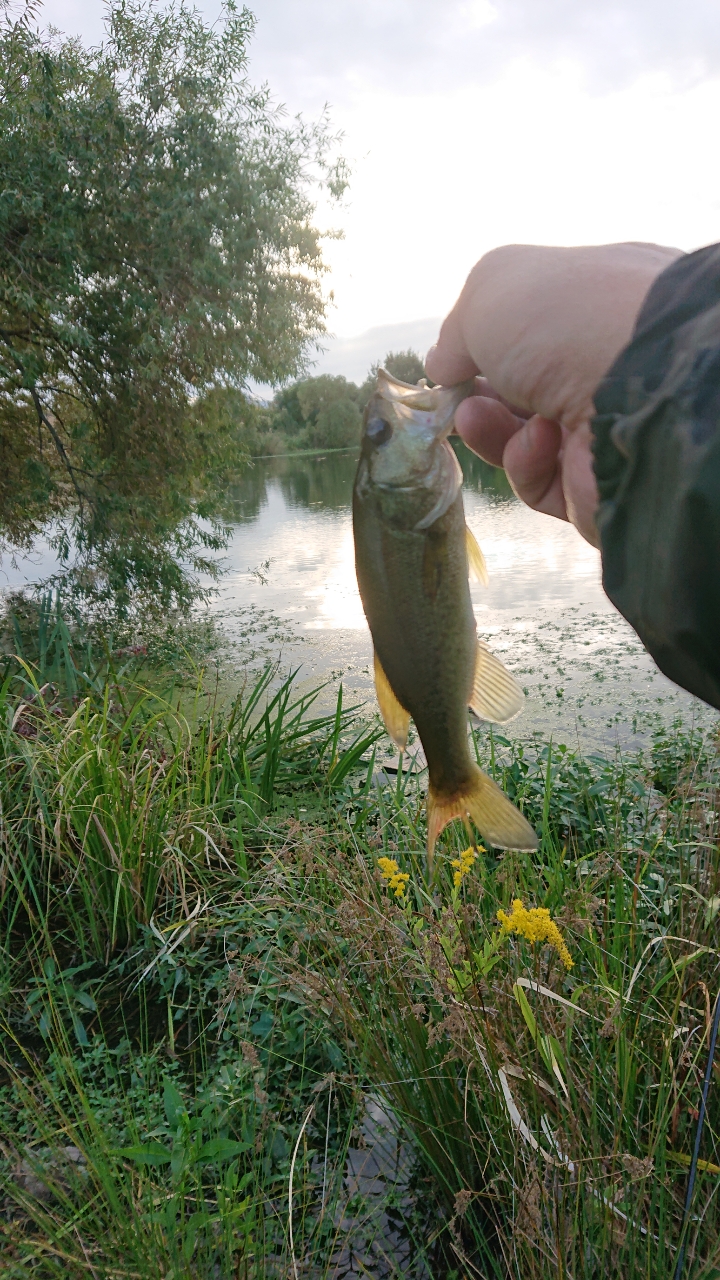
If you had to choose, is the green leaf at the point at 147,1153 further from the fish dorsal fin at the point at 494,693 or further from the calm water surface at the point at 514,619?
the calm water surface at the point at 514,619

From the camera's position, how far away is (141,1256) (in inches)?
73.2

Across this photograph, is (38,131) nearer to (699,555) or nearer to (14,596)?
(14,596)

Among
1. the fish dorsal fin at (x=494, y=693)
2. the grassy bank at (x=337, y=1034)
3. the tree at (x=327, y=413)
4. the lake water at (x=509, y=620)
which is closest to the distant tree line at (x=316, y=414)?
the tree at (x=327, y=413)

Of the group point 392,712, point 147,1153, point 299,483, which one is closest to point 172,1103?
point 147,1153

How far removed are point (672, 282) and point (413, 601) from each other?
0.74 m

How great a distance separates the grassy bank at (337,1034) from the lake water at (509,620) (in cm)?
208

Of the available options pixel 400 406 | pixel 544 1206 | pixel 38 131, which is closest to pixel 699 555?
pixel 400 406

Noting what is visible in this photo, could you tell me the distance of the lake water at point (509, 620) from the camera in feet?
21.6

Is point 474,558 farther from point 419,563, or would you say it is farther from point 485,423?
point 485,423

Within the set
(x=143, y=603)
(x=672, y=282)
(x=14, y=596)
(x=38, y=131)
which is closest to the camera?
(x=672, y=282)

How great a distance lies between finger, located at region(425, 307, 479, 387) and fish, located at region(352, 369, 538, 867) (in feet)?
0.10

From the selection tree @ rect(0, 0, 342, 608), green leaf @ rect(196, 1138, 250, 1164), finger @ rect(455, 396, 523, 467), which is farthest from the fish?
tree @ rect(0, 0, 342, 608)

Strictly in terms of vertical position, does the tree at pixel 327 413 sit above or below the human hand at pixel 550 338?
above

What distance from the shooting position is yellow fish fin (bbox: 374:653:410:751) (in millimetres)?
1796
